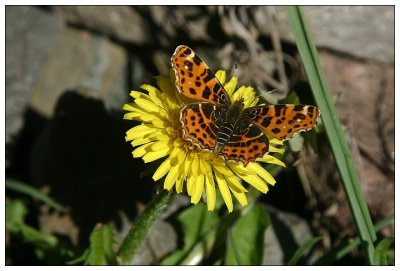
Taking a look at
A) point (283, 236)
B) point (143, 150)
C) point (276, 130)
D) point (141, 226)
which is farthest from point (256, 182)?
point (283, 236)

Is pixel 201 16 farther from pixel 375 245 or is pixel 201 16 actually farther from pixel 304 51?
pixel 375 245

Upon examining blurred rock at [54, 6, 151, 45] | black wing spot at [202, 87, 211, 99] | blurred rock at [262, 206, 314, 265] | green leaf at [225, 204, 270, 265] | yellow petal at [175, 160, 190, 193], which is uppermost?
blurred rock at [54, 6, 151, 45]

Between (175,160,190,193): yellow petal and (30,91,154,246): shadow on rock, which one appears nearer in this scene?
(175,160,190,193): yellow petal

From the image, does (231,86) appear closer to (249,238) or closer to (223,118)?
(223,118)

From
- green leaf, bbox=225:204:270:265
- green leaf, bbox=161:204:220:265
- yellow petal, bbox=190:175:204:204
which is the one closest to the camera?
yellow petal, bbox=190:175:204:204

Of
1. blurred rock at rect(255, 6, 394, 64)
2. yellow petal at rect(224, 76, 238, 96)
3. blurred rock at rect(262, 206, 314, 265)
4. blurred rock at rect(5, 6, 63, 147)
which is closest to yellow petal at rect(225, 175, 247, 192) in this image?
yellow petal at rect(224, 76, 238, 96)

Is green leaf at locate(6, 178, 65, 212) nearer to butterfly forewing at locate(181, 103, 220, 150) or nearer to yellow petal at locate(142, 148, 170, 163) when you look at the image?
yellow petal at locate(142, 148, 170, 163)
